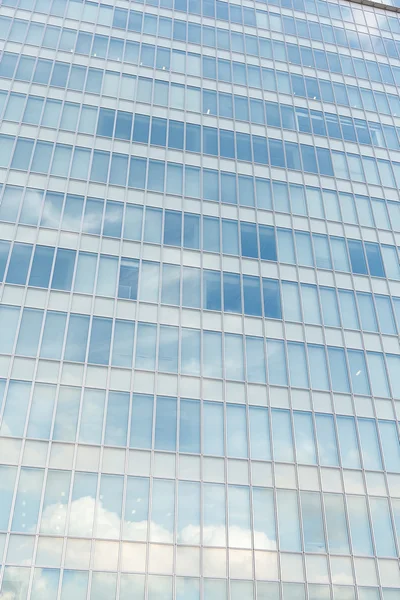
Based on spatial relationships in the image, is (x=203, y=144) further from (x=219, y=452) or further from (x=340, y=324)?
(x=219, y=452)

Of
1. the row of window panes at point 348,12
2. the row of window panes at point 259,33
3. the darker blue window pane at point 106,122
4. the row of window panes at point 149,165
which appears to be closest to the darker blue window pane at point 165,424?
the row of window panes at point 149,165

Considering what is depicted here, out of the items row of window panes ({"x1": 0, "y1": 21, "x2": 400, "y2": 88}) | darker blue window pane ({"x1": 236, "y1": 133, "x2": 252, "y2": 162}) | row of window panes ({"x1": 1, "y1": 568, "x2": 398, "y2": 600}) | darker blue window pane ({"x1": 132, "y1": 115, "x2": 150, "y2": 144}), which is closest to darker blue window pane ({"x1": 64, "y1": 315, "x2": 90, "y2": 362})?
row of window panes ({"x1": 1, "y1": 568, "x2": 398, "y2": 600})

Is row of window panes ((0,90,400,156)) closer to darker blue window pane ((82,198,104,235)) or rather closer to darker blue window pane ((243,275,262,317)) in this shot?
darker blue window pane ((82,198,104,235))

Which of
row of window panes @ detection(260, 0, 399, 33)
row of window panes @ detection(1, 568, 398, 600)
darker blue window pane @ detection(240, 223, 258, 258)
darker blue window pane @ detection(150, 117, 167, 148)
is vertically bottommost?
row of window panes @ detection(1, 568, 398, 600)

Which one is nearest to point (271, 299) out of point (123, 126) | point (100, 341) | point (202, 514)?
point (100, 341)

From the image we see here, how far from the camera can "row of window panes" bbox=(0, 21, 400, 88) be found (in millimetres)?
37406

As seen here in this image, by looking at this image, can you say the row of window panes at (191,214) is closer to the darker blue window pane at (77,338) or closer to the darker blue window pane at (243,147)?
the darker blue window pane at (243,147)

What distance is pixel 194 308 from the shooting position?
28.8m

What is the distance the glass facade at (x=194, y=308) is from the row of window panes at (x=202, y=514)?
84 mm

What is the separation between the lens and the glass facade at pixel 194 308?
74.3 feet

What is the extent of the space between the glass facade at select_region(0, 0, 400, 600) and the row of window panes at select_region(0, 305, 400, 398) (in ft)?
0.36

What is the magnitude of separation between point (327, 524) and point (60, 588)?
1118 cm

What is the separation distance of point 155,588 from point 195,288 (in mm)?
14199

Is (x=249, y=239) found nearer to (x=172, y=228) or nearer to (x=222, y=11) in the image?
(x=172, y=228)
